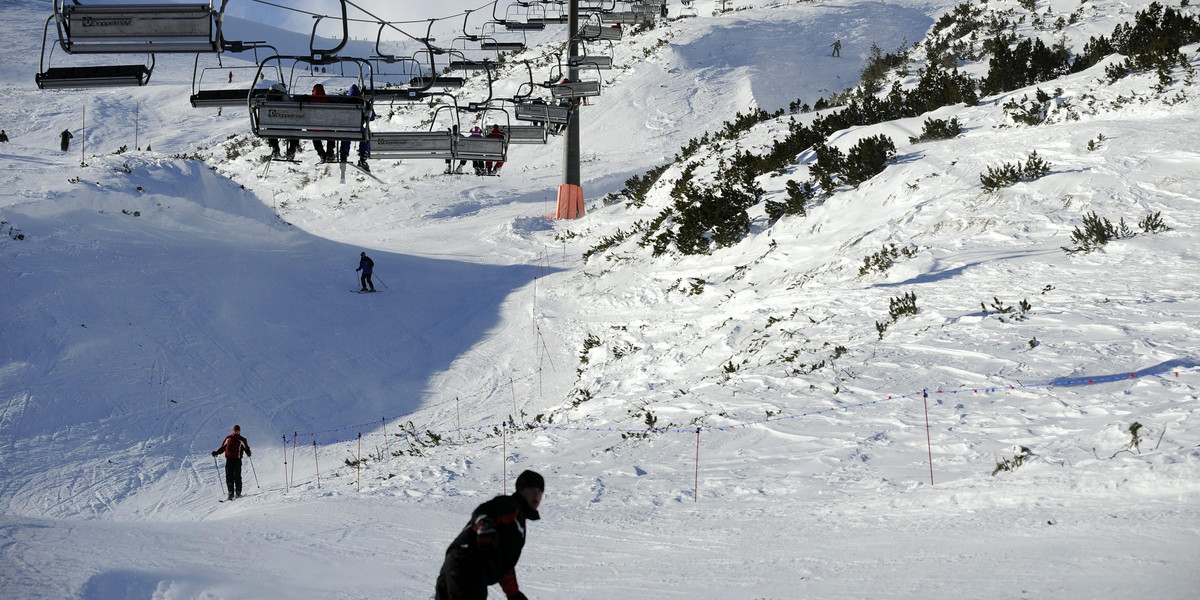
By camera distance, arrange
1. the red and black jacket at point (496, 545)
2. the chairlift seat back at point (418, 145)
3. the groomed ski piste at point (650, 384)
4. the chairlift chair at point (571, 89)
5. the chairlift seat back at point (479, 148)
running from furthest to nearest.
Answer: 1. the chairlift chair at point (571, 89)
2. the chairlift seat back at point (479, 148)
3. the chairlift seat back at point (418, 145)
4. the groomed ski piste at point (650, 384)
5. the red and black jacket at point (496, 545)

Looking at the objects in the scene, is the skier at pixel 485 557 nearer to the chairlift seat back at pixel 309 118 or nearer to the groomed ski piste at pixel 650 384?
the groomed ski piste at pixel 650 384

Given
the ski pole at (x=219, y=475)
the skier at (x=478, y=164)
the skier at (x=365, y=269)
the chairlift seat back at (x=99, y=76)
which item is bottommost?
the ski pole at (x=219, y=475)

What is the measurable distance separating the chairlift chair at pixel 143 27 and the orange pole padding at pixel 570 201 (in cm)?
2244

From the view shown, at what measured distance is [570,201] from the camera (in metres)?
31.8

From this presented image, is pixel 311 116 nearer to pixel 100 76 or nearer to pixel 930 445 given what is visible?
pixel 100 76

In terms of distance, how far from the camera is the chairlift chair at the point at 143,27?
914cm

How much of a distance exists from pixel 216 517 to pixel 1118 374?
34.2 feet

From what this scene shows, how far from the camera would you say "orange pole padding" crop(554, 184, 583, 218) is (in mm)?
31641

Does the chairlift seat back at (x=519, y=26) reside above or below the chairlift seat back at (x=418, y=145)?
above

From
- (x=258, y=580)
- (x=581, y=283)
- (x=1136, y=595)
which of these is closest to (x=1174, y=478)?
(x=1136, y=595)

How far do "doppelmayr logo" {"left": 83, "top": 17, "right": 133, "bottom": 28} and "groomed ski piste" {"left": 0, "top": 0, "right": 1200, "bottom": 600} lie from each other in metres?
5.08

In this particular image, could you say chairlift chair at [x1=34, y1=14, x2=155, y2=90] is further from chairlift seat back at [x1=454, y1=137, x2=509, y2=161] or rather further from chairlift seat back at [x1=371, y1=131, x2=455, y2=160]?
Result: chairlift seat back at [x1=454, y1=137, x2=509, y2=161]

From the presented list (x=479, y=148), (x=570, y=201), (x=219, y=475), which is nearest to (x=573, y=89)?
(x=479, y=148)

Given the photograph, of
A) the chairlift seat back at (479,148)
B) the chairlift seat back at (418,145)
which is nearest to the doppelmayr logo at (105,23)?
the chairlift seat back at (418,145)
